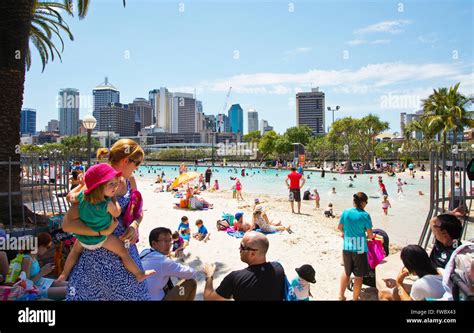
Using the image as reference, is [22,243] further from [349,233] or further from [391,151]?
[391,151]

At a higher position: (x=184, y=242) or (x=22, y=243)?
(x=22, y=243)

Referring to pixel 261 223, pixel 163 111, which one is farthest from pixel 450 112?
pixel 163 111

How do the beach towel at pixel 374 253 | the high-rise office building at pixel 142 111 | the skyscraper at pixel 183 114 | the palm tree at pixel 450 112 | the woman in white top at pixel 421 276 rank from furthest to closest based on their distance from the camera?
the skyscraper at pixel 183 114
the high-rise office building at pixel 142 111
the palm tree at pixel 450 112
the beach towel at pixel 374 253
the woman in white top at pixel 421 276

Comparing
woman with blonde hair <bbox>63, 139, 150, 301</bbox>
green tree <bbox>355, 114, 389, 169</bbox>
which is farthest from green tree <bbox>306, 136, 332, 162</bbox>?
woman with blonde hair <bbox>63, 139, 150, 301</bbox>

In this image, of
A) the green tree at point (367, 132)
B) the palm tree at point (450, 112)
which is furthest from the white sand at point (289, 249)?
the green tree at point (367, 132)

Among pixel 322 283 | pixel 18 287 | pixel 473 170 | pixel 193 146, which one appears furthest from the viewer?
pixel 193 146

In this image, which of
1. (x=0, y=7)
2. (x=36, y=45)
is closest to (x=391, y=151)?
(x=36, y=45)

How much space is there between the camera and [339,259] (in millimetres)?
7301

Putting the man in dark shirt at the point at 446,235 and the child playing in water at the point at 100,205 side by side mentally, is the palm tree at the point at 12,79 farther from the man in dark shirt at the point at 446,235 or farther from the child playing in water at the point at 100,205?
the man in dark shirt at the point at 446,235

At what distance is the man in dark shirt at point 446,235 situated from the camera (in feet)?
11.6

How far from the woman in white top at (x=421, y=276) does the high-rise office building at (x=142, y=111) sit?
153 metres

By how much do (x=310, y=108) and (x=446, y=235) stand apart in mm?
194957
